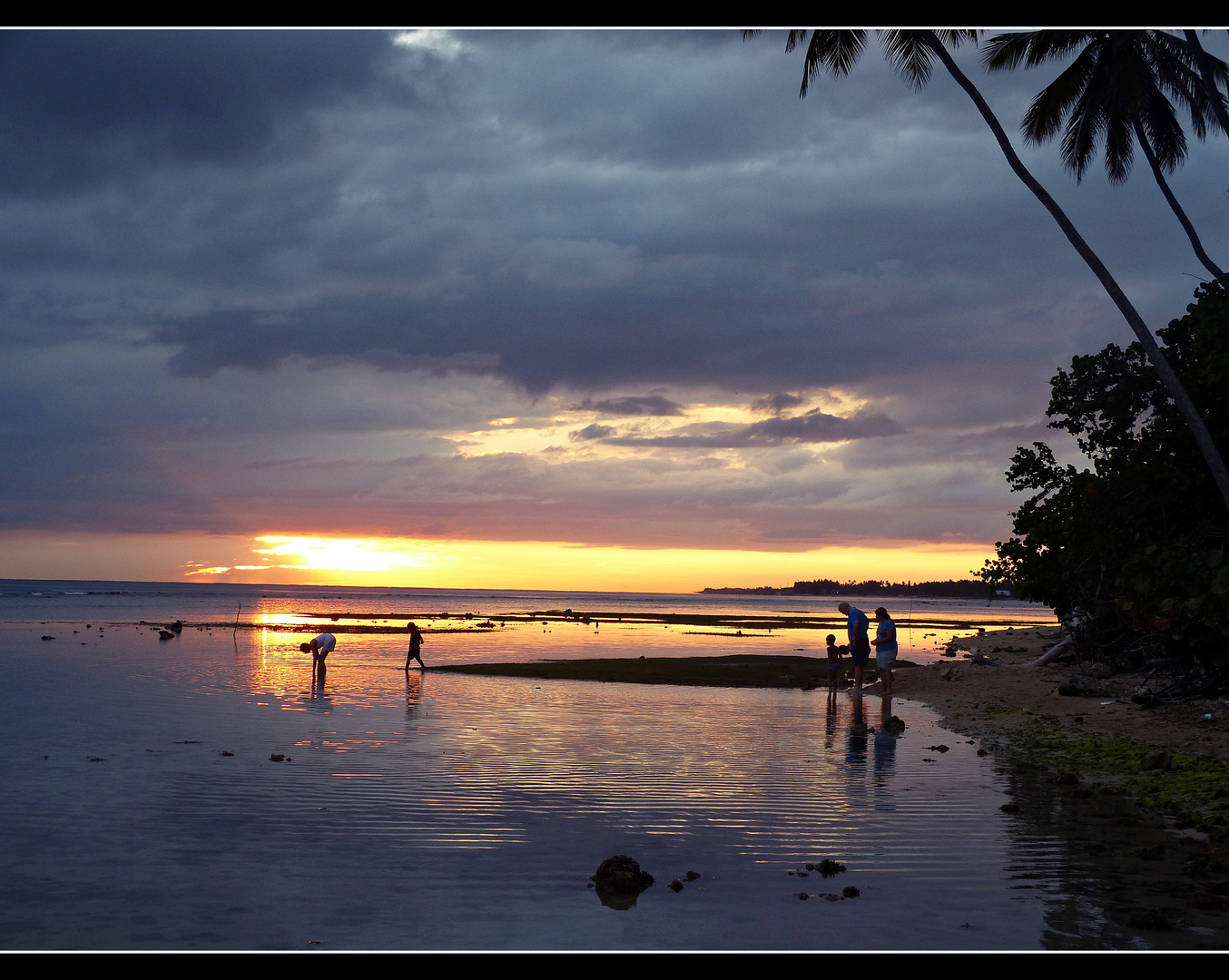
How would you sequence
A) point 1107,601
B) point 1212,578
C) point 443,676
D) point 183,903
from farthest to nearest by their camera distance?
point 443,676
point 1107,601
point 1212,578
point 183,903

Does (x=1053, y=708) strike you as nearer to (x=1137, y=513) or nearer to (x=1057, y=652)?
(x=1137, y=513)

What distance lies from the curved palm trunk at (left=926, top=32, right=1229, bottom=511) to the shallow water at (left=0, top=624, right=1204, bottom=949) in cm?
704

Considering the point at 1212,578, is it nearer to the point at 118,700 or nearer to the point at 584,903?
the point at 584,903

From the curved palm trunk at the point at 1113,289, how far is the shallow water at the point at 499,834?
7036mm

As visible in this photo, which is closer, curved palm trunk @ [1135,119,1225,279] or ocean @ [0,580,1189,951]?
ocean @ [0,580,1189,951]

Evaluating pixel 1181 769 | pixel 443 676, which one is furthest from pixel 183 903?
pixel 443 676

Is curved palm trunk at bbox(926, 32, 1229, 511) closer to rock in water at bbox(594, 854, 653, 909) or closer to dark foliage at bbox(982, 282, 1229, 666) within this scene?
dark foliage at bbox(982, 282, 1229, 666)

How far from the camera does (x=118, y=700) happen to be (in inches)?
902

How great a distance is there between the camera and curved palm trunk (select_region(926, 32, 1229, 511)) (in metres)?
16.5

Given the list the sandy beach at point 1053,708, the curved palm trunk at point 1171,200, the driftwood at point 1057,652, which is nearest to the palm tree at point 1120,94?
the curved palm trunk at point 1171,200

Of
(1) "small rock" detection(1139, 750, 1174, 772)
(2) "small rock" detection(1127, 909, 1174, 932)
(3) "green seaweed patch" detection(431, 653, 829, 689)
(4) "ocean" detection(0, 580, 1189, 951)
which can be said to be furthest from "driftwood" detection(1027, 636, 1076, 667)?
(2) "small rock" detection(1127, 909, 1174, 932)

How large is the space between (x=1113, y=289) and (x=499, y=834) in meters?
15.5
